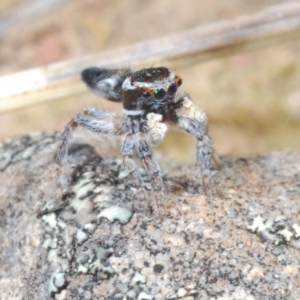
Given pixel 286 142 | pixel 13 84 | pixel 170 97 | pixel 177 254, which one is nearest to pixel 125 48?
pixel 13 84

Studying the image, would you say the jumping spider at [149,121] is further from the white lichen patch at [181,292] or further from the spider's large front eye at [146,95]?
the white lichen patch at [181,292]

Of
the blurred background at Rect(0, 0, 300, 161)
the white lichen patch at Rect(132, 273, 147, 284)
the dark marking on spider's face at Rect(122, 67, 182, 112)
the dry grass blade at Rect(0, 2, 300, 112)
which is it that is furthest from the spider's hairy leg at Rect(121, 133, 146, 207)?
the blurred background at Rect(0, 0, 300, 161)

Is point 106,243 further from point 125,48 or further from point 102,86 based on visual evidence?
point 125,48

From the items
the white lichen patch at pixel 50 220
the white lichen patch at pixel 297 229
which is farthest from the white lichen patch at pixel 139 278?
the white lichen patch at pixel 297 229

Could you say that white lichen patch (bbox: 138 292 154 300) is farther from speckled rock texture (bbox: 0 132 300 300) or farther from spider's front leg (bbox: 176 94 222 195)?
spider's front leg (bbox: 176 94 222 195)

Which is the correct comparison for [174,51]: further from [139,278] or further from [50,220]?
[139,278]

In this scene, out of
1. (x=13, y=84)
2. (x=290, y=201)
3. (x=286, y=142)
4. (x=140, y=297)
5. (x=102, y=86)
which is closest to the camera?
(x=140, y=297)

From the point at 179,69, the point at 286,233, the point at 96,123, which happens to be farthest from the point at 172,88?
the point at 179,69
